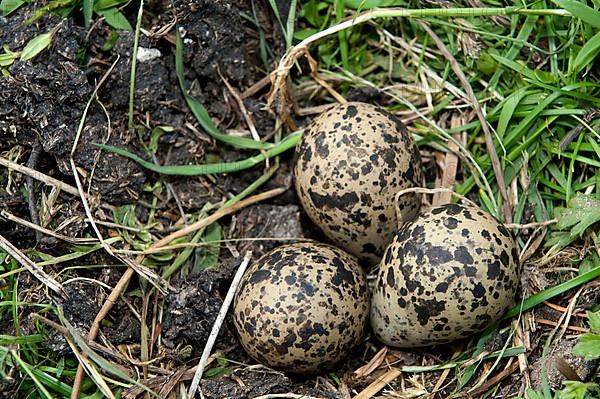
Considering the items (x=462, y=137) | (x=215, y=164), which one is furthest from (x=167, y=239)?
(x=462, y=137)

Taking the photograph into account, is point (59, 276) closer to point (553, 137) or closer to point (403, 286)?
point (403, 286)

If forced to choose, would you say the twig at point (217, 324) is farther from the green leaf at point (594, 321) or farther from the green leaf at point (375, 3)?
the green leaf at point (594, 321)

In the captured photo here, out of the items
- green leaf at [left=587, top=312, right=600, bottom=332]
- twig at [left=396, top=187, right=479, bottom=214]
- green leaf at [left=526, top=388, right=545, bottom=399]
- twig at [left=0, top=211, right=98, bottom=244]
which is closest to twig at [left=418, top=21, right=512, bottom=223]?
twig at [left=396, top=187, right=479, bottom=214]

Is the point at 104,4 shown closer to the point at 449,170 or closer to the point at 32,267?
the point at 32,267

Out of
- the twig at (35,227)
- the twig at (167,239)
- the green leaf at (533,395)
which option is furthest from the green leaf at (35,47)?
the green leaf at (533,395)

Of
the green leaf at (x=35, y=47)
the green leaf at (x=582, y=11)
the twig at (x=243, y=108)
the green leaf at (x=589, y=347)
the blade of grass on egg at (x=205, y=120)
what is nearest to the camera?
the green leaf at (x=589, y=347)

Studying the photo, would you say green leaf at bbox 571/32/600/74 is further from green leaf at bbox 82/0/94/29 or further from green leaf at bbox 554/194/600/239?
green leaf at bbox 82/0/94/29
